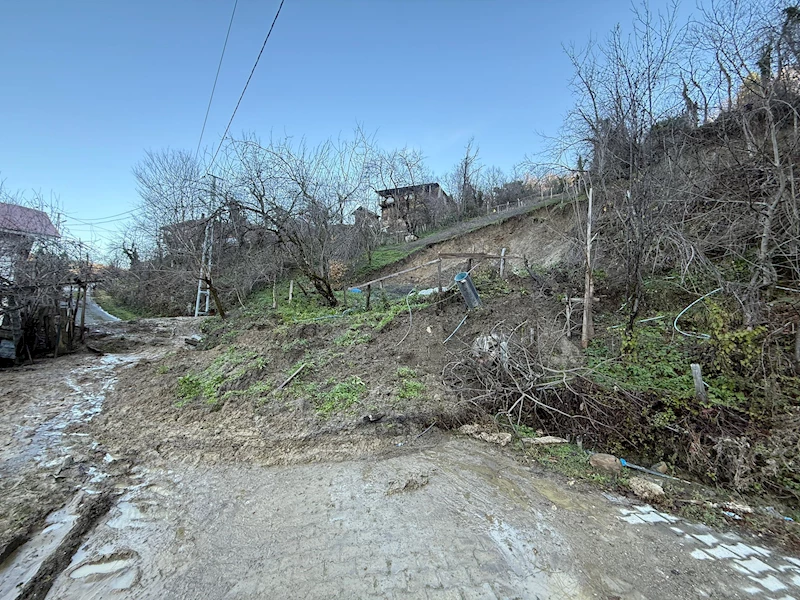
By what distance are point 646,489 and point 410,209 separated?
22024mm

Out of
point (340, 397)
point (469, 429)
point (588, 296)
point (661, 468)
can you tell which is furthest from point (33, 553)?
point (588, 296)

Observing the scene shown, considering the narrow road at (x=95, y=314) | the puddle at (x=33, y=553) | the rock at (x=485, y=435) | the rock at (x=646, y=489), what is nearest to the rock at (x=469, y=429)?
the rock at (x=485, y=435)

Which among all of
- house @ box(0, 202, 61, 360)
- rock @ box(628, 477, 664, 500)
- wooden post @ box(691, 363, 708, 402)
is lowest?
rock @ box(628, 477, 664, 500)

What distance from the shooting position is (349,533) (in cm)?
278

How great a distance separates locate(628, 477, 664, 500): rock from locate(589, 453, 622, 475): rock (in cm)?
17

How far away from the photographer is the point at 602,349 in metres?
5.67

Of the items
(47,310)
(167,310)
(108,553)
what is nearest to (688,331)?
(108,553)

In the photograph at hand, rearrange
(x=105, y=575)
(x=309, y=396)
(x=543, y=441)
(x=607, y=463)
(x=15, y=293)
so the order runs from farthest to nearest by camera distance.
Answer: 1. (x=15, y=293)
2. (x=309, y=396)
3. (x=543, y=441)
4. (x=607, y=463)
5. (x=105, y=575)

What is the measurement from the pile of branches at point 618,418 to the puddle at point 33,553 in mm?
3928

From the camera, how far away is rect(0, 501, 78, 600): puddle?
7.82 ft

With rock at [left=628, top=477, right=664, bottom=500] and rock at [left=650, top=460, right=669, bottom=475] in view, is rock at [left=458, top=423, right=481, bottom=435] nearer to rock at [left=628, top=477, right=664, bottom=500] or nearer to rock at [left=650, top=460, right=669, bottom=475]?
rock at [left=628, top=477, right=664, bottom=500]

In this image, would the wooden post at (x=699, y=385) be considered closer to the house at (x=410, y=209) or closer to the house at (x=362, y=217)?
the house at (x=362, y=217)

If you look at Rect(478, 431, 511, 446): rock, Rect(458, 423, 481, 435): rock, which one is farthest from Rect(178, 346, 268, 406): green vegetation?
Rect(478, 431, 511, 446): rock

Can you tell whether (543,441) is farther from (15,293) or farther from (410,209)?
(410,209)
